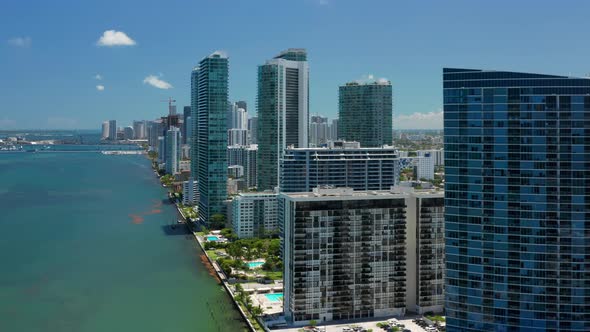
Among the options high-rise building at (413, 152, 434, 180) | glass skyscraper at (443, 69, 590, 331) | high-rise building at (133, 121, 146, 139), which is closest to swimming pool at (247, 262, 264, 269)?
glass skyscraper at (443, 69, 590, 331)

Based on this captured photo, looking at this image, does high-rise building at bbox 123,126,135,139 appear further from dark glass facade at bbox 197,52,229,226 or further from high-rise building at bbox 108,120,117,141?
dark glass facade at bbox 197,52,229,226

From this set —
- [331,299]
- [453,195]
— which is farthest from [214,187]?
[453,195]

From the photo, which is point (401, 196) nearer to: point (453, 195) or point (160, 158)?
point (453, 195)

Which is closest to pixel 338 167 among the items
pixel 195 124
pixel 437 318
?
pixel 437 318

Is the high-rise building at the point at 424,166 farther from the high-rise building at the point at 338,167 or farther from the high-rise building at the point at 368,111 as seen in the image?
the high-rise building at the point at 338,167

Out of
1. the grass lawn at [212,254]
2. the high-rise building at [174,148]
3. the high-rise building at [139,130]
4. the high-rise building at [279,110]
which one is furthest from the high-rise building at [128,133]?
the grass lawn at [212,254]
